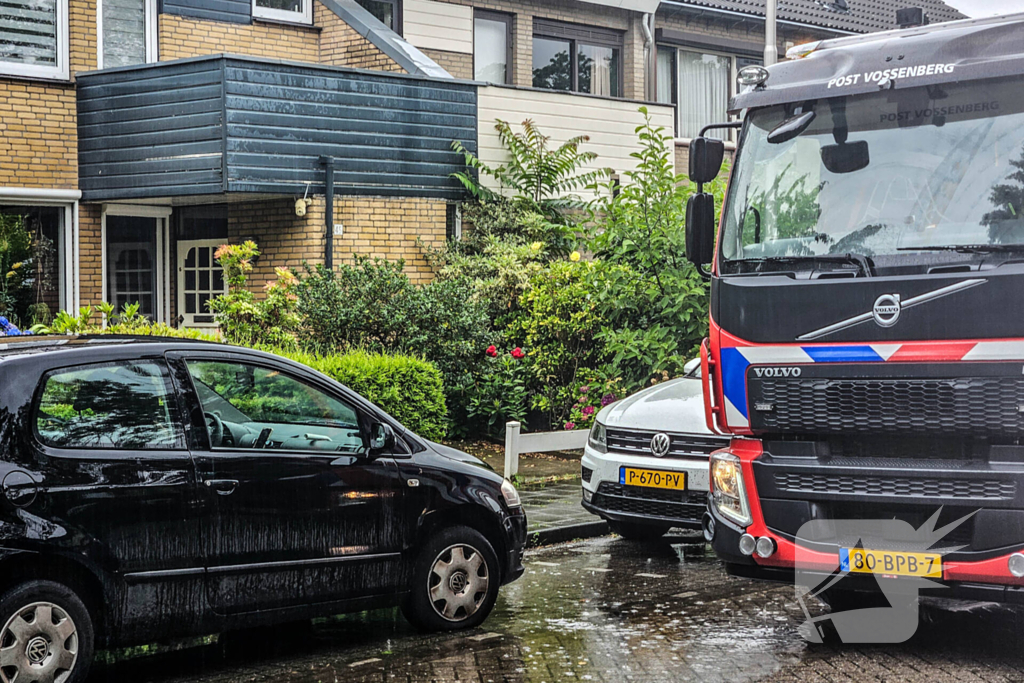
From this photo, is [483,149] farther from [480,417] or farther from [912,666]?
[912,666]

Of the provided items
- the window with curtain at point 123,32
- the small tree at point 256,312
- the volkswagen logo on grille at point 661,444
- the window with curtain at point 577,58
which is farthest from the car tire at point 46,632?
the window with curtain at point 577,58

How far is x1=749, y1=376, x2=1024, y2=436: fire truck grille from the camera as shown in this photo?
19.9 feet

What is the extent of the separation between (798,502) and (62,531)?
371 cm

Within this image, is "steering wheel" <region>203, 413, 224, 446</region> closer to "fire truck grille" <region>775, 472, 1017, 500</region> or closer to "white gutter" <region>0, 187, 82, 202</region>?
"fire truck grille" <region>775, 472, 1017, 500</region>

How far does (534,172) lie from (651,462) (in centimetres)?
983

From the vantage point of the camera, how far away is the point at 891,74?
22.4 feet

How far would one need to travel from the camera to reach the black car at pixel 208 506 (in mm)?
5598

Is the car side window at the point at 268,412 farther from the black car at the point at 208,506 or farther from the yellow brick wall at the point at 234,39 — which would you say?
the yellow brick wall at the point at 234,39

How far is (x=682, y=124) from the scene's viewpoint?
25.1m

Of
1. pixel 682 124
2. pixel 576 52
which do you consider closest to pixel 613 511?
pixel 576 52

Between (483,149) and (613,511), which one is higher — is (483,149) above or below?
above

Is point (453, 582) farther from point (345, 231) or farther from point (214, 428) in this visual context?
point (345, 231)

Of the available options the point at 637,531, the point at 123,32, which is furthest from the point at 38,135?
the point at 637,531

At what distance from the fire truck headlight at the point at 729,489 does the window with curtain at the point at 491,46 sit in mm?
15297
